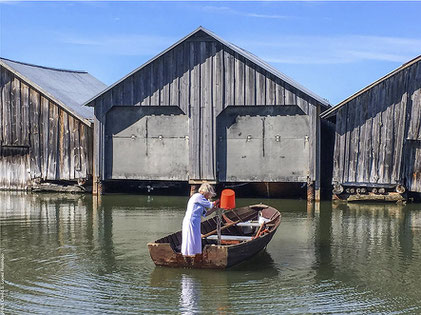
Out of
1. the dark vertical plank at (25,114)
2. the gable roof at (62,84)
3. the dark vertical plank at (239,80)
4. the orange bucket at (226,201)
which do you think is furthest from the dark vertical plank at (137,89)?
the orange bucket at (226,201)

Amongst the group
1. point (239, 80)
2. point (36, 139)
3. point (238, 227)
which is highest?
point (239, 80)

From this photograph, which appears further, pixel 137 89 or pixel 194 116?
pixel 137 89

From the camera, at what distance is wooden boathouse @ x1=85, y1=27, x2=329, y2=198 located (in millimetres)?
26688

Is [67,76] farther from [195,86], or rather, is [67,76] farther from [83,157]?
[195,86]

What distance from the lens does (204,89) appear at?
27.3 metres

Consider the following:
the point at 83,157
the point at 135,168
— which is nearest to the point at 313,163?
the point at 135,168

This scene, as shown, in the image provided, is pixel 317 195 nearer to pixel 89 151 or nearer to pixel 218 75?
pixel 218 75

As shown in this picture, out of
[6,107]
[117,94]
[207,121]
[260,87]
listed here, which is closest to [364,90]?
[260,87]

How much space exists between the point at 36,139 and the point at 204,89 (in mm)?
8325

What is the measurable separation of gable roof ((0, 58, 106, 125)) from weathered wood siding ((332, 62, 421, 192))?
427 inches

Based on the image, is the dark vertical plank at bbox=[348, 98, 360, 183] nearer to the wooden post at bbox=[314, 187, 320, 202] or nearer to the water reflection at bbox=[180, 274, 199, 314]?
the wooden post at bbox=[314, 187, 320, 202]

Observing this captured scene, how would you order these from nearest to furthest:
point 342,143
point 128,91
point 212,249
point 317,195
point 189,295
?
1. point 189,295
2. point 212,249
3. point 317,195
4. point 342,143
5. point 128,91

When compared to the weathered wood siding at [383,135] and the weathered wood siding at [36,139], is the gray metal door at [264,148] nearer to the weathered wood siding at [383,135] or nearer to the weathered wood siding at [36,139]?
the weathered wood siding at [383,135]

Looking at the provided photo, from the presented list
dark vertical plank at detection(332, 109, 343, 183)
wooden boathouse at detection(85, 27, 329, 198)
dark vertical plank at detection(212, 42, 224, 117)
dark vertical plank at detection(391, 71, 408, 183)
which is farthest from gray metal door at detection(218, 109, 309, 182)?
dark vertical plank at detection(391, 71, 408, 183)
